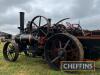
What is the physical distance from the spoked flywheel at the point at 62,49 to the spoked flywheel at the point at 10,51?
8.17 feet

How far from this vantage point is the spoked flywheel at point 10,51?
13859 mm

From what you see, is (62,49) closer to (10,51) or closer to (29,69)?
(29,69)

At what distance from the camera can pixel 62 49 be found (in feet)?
36.7

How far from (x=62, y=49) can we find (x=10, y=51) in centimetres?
393

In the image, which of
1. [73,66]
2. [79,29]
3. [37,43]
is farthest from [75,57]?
[37,43]

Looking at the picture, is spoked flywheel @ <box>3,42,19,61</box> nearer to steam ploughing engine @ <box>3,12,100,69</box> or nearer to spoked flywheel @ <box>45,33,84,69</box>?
steam ploughing engine @ <box>3,12,100,69</box>

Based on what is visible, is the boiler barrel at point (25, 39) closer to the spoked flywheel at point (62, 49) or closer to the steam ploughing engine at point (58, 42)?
the steam ploughing engine at point (58, 42)

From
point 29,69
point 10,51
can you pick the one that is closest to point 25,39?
point 10,51

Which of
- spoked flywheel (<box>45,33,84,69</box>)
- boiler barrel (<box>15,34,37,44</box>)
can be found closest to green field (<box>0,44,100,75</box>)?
spoked flywheel (<box>45,33,84,69</box>)

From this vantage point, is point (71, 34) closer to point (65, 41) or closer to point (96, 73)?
point (65, 41)

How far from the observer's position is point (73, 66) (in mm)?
10656

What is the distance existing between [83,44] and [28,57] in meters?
4.73

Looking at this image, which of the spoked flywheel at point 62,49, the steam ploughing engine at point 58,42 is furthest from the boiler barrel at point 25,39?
the spoked flywheel at point 62,49

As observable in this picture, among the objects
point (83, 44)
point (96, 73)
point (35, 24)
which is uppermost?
point (35, 24)
